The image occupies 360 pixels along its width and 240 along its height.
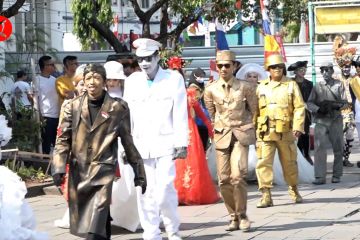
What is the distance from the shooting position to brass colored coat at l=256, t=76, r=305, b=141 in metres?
11.8

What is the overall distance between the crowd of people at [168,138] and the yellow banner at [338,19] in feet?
23.7

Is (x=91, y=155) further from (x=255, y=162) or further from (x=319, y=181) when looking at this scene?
(x=319, y=181)

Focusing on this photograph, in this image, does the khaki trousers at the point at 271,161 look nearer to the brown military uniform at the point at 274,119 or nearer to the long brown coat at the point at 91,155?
the brown military uniform at the point at 274,119

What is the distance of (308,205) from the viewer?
11.9 metres

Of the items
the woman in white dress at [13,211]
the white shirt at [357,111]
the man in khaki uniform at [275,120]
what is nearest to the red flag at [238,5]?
the white shirt at [357,111]

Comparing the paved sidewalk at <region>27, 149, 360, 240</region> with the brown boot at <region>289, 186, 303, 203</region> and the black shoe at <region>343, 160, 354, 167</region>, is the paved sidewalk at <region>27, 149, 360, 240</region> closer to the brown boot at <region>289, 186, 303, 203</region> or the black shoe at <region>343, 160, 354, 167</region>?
the brown boot at <region>289, 186, 303, 203</region>

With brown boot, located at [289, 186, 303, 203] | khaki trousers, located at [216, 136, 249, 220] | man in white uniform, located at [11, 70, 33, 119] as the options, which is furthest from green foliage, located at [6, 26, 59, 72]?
khaki trousers, located at [216, 136, 249, 220]

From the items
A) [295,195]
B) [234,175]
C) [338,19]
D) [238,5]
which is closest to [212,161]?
[295,195]

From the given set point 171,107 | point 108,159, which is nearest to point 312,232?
point 171,107

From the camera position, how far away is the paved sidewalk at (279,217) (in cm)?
987

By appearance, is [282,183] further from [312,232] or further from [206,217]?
[312,232]

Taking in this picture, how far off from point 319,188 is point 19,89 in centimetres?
603

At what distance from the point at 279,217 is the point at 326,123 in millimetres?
3735

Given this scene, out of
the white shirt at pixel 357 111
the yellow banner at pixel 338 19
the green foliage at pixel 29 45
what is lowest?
the white shirt at pixel 357 111
